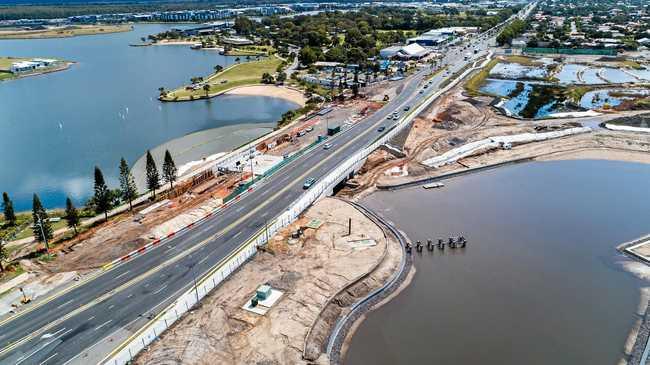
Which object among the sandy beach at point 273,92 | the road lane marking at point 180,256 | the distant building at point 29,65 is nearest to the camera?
the road lane marking at point 180,256

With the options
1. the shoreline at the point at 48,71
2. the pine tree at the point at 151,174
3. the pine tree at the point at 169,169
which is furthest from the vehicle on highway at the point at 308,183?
the shoreline at the point at 48,71

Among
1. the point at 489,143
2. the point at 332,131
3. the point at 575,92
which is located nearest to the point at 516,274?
the point at 489,143

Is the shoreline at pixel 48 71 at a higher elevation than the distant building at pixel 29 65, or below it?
below

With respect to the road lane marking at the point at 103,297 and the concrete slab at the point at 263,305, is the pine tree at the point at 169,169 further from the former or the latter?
the concrete slab at the point at 263,305

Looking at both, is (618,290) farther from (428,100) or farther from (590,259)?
(428,100)

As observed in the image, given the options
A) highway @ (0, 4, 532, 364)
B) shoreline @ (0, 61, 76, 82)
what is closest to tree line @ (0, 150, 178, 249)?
highway @ (0, 4, 532, 364)

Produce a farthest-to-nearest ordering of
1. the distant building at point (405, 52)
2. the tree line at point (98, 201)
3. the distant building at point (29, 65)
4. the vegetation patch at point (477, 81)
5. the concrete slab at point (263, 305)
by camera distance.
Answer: the distant building at point (405, 52) → the distant building at point (29, 65) → the vegetation patch at point (477, 81) → the tree line at point (98, 201) → the concrete slab at point (263, 305)

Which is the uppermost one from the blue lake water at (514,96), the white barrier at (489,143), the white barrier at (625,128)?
the blue lake water at (514,96)
